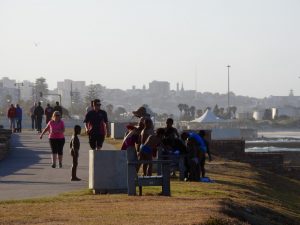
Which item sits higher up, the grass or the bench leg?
the bench leg

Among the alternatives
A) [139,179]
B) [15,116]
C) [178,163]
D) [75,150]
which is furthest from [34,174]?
[15,116]

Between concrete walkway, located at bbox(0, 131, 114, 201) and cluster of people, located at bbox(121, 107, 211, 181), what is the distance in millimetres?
1350

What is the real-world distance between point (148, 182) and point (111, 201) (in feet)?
4.11

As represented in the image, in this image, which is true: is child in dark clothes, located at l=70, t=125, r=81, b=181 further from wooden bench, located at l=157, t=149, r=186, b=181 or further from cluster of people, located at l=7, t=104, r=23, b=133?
cluster of people, located at l=7, t=104, r=23, b=133

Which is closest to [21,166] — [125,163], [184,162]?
[184,162]

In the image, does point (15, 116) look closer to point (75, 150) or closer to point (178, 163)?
point (75, 150)

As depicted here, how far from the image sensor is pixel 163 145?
21562 mm

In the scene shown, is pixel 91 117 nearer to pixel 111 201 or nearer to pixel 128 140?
pixel 128 140

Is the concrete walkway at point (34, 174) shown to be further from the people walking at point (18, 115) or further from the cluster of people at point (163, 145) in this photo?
the people walking at point (18, 115)

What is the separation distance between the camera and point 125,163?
18.3m

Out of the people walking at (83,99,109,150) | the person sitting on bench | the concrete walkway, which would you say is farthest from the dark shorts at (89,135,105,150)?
the person sitting on bench

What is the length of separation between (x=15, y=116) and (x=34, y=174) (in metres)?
19.7

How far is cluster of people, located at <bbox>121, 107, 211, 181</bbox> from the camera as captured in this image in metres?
20.1

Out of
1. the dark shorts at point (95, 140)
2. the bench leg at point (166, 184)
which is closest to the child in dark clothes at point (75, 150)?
the dark shorts at point (95, 140)
